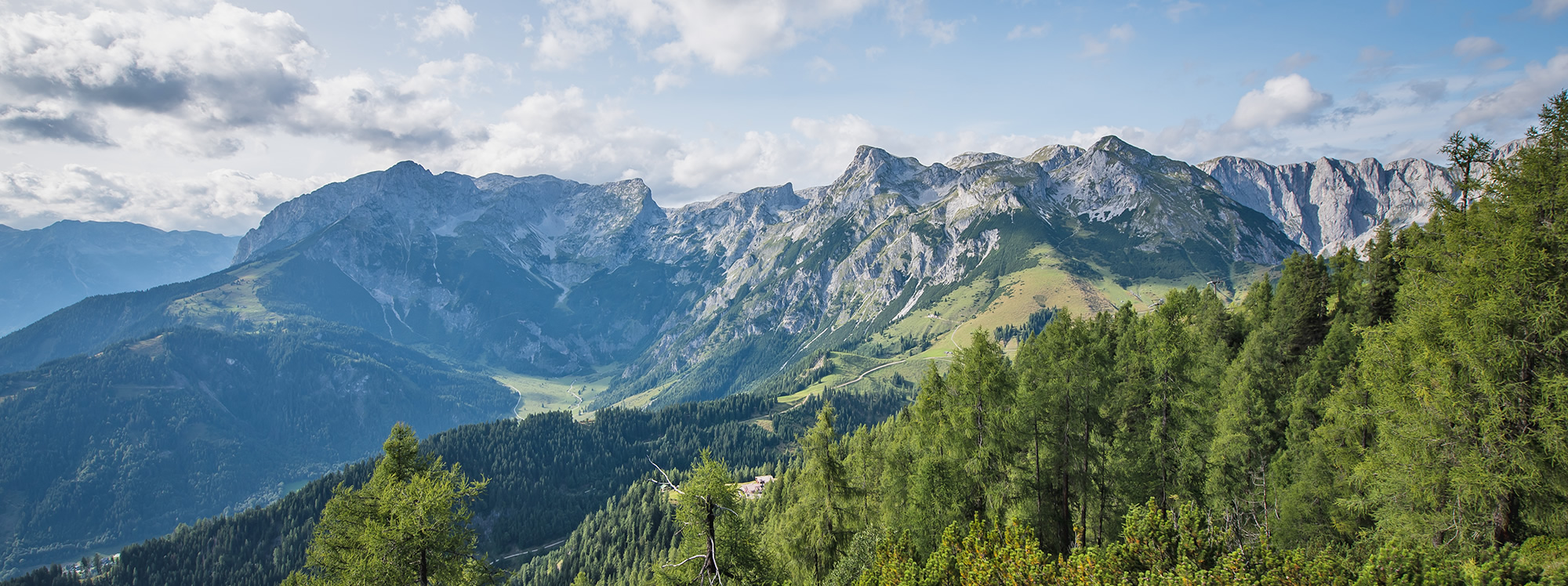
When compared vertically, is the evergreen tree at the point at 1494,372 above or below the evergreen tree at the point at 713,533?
above

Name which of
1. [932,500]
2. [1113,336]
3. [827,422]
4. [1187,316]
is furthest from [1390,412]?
[1187,316]

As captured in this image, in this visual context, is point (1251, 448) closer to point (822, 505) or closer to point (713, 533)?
point (822, 505)

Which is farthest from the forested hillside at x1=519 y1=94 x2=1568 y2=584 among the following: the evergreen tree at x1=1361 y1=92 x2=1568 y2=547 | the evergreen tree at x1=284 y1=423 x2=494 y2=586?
the evergreen tree at x1=284 y1=423 x2=494 y2=586

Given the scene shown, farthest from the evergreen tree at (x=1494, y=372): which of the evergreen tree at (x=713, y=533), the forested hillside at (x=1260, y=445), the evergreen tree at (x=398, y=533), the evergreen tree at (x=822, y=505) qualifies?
the evergreen tree at (x=398, y=533)

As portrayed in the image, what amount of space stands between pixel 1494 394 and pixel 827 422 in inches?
1048

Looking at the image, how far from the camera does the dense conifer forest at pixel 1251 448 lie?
57.2ft

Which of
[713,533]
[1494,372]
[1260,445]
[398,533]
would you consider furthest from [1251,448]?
→ [398,533]

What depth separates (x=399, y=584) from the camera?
2469 cm

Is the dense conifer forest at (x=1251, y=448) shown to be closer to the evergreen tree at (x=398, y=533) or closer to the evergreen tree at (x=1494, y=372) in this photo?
the evergreen tree at (x=1494, y=372)

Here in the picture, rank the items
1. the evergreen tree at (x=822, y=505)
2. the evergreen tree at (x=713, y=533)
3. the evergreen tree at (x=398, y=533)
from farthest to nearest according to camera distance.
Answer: the evergreen tree at (x=822, y=505) < the evergreen tree at (x=713, y=533) < the evergreen tree at (x=398, y=533)

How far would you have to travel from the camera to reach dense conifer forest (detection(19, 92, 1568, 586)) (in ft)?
57.2

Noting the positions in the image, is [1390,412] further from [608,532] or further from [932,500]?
[608,532]

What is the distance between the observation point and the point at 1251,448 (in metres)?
37.9

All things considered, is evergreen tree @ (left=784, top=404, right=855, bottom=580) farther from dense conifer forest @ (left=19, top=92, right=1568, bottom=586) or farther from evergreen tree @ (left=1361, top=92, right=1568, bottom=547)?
evergreen tree @ (left=1361, top=92, right=1568, bottom=547)
